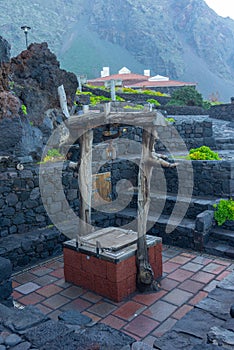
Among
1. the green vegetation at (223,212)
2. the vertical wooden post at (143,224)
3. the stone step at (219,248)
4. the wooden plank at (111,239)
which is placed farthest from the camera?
the green vegetation at (223,212)

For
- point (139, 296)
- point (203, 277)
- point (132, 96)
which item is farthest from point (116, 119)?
point (132, 96)

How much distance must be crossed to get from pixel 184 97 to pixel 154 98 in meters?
2.04

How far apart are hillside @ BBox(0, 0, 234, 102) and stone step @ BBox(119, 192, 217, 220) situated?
172 ft

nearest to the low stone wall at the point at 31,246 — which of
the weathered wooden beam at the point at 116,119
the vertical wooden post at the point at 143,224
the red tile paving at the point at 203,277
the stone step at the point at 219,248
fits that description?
the vertical wooden post at the point at 143,224

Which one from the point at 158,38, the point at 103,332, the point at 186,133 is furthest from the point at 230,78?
the point at 103,332

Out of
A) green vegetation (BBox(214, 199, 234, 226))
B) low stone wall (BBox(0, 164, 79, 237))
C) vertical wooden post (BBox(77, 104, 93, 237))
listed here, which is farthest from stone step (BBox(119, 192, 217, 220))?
vertical wooden post (BBox(77, 104, 93, 237))

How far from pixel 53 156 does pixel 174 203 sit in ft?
11.0

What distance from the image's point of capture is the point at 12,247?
6.66 meters

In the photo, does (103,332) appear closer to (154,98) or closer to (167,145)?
(167,145)

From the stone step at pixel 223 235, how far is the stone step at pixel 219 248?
2.5 inches

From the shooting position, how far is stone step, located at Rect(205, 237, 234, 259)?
702cm

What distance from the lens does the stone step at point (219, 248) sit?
7.02 meters

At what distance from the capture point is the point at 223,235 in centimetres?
742

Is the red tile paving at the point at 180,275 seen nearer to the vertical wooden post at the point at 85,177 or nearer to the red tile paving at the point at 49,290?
the vertical wooden post at the point at 85,177
